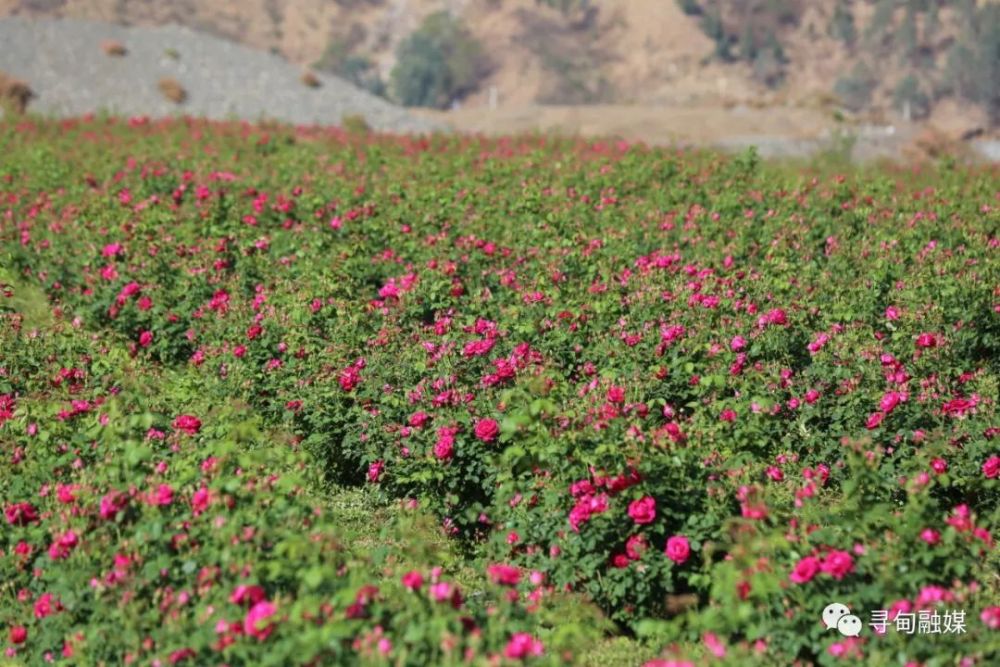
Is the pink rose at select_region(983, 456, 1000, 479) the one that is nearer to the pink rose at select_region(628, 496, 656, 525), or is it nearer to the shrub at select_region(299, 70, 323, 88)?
the pink rose at select_region(628, 496, 656, 525)

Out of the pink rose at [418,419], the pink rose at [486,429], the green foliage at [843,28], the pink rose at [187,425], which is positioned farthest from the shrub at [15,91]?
the green foliage at [843,28]

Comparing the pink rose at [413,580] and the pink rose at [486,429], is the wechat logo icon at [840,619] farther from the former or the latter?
the pink rose at [486,429]

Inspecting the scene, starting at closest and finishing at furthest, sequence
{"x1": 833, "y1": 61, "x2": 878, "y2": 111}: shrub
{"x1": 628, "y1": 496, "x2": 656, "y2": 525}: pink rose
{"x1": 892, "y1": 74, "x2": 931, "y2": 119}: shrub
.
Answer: {"x1": 628, "y1": 496, "x2": 656, "y2": 525}: pink rose
{"x1": 892, "y1": 74, "x2": 931, "y2": 119}: shrub
{"x1": 833, "y1": 61, "x2": 878, "y2": 111}: shrub

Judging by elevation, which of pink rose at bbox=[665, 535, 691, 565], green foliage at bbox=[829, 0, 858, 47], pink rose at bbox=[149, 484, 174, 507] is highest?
green foliage at bbox=[829, 0, 858, 47]

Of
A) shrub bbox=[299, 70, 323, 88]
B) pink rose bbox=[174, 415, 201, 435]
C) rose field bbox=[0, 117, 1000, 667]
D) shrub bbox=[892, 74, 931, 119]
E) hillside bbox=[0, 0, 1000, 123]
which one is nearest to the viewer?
rose field bbox=[0, 117, 1000, 667]

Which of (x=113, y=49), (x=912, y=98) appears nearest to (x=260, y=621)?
(x=113, y=49)

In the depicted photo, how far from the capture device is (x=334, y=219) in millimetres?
9750

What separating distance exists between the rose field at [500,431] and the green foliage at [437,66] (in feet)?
238

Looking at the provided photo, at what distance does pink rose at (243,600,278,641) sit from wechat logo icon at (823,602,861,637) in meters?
1.94

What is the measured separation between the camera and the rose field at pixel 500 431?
3.89 meters

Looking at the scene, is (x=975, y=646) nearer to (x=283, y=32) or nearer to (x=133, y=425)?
(x=133, y=425)

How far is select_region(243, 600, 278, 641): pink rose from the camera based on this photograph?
11.6ft

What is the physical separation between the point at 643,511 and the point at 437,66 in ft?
266

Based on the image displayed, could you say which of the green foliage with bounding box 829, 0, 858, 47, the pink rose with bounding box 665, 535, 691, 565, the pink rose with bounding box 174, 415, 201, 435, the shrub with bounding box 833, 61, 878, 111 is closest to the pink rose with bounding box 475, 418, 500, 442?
the pink rose with bounding box 665, 535, 691, 565
